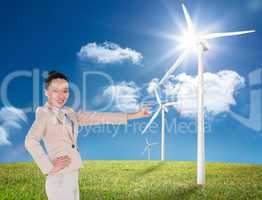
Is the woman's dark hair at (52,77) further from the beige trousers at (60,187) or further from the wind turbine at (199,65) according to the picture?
the wind turbine at (199,65)

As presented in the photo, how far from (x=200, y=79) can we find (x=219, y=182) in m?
4.69

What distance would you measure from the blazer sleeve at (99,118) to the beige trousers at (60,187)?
124cm

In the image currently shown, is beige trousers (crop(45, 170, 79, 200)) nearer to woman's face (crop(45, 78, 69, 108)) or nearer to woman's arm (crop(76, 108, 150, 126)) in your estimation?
woman's face (crop(45, 78, 69, 108))

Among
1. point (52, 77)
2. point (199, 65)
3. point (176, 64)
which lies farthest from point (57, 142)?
point (176, 64)

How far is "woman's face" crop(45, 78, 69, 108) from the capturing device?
6.62m

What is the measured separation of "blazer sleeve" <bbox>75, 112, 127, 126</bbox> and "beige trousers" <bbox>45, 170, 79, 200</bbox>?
1240 millimetres

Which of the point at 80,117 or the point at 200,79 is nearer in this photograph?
the point at 80,117

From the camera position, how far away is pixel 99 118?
7.69 metres

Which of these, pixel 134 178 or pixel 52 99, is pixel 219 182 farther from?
pixel 52 99

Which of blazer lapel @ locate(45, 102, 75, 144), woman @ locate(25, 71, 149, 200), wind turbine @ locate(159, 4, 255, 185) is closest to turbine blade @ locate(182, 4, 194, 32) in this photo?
wind turbine @ locate(159, 4, 255, 185)

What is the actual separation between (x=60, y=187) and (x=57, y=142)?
69 centimetres

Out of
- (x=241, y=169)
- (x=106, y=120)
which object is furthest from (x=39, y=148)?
(x=241, y=169)

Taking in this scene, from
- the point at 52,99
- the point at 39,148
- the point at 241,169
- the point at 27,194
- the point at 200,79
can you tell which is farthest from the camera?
the point at 241,169

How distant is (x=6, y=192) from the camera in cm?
1465
